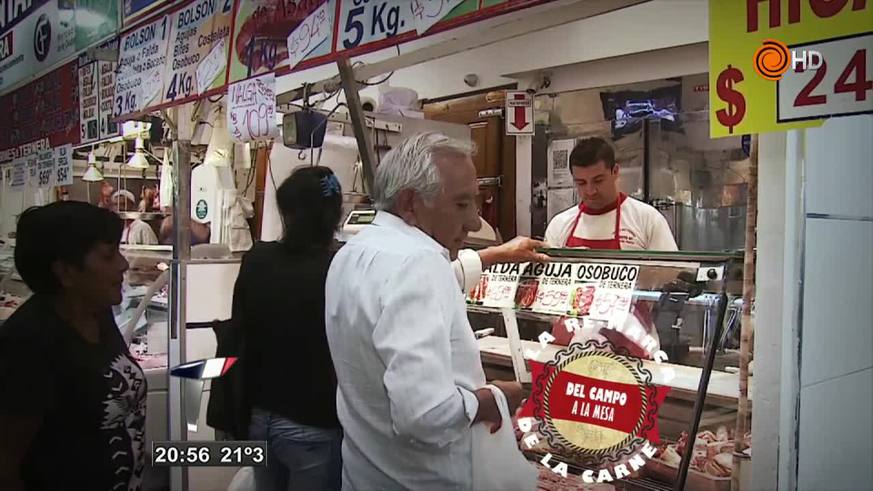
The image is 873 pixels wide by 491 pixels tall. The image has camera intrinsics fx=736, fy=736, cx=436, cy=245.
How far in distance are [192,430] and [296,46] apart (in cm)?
139

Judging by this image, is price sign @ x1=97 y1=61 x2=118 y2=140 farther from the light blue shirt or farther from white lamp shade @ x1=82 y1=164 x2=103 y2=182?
the light blue shirt

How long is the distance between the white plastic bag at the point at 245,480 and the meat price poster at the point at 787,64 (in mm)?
1690

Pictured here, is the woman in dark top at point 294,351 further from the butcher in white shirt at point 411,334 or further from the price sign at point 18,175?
the price sign at point 18,175

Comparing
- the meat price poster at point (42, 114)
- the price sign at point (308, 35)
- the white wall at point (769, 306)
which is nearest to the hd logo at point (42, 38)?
the meat price poster at point (42, 114)

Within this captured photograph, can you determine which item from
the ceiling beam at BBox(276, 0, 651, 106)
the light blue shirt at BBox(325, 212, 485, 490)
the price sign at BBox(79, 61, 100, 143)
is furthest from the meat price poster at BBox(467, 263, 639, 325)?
the price sign at BBox(79, 61, 100, 143)

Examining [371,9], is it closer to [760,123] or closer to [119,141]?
[760,123]

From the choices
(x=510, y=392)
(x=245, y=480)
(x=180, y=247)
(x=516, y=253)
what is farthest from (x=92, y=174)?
(x=510, y=392)

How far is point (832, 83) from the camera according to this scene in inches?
53.6

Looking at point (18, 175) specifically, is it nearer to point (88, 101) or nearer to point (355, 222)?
point (88, 101)

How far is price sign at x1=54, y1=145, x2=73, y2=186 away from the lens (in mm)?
2949

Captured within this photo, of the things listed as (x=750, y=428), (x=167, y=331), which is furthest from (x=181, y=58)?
(x=750, y=428)

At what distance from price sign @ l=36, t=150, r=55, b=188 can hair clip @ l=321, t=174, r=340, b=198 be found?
3.95 feet

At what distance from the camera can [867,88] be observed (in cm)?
132

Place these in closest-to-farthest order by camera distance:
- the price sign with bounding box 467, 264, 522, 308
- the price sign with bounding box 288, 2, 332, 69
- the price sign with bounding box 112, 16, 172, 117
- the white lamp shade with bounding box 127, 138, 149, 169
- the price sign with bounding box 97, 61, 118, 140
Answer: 1. the price sign with bounding box 467, 264, 522, 308
2. the price sign with bounding box 288, 2, 332, 69
3. the price sign with bounding box 112, 16, 172, 117
4. the white lamp shade with bounding box 127, 138, 149, 169
5. the price sign with bounding box 97, 61, 118, 140
